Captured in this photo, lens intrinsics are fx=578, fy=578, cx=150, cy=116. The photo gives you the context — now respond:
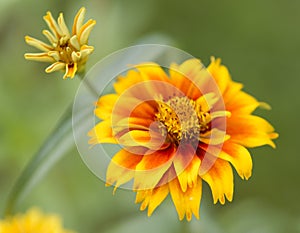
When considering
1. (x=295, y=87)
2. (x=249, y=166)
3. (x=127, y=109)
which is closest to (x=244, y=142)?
(x=249, y=166)

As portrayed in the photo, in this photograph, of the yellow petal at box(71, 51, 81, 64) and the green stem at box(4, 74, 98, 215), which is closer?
the yellow petal at box(71, 51, 81, 64)

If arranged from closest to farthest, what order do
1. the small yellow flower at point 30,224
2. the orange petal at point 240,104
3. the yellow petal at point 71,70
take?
the yellow petal at point 71,70 → the orange petal at point 240,104 → the small yellow flower at point 30,224

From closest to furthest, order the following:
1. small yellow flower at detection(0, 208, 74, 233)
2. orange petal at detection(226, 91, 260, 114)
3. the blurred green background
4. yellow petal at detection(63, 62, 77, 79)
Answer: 1. yellow petal at detection(63, 62, 77, 79)
2. orange petal at detection(226, 91, 260, 114)
3. small yellow flower at detection(0, 208, 74, 233)
4. the blurred green background

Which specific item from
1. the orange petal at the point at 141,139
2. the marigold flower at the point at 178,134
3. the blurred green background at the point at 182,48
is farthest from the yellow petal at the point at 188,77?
the blurred green background at the point at 182,48

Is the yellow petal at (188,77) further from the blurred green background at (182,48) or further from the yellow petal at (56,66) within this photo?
the blurred green background at (182,48)

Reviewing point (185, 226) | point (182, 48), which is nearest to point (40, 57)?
point (185, 226)

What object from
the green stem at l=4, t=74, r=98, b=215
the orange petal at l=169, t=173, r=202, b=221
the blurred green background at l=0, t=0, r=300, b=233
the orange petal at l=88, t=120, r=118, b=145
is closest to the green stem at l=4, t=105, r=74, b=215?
the green stem at l=4, t=74, r=98, b=215

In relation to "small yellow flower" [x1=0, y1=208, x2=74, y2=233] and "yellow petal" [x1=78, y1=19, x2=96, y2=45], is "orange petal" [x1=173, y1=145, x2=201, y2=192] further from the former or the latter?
"small yellow flower" [x1=0, y1=208, x2=74, y2=233]
